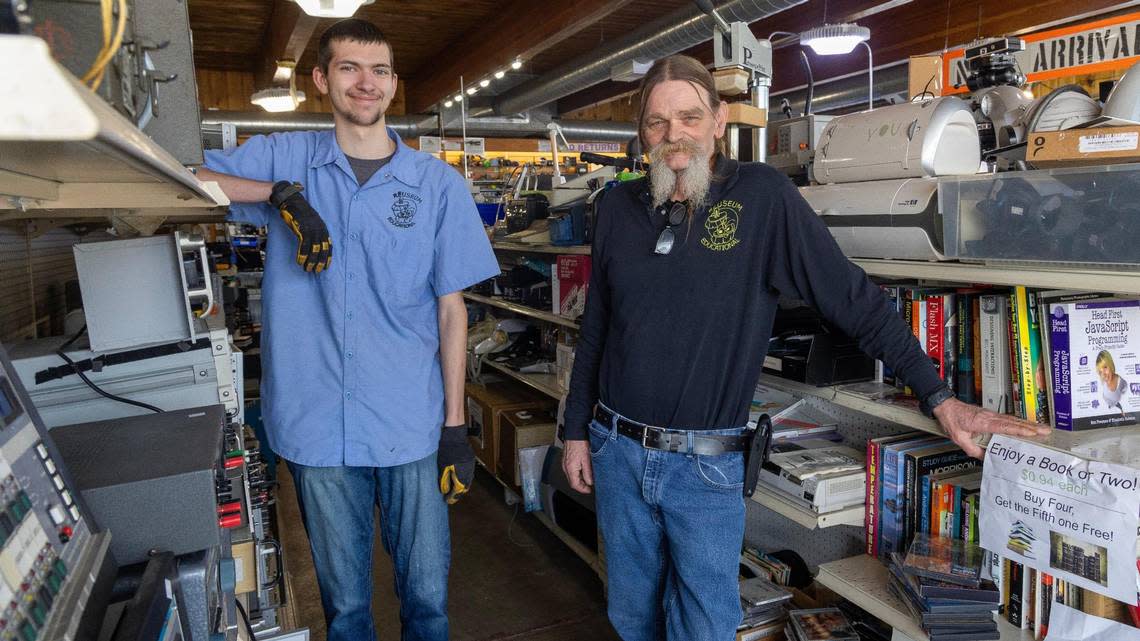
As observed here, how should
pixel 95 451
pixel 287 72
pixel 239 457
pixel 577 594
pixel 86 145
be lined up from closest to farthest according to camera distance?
pixel 86 145 → pixel 95 451 → pixel 239 457 → pixel 577 594 → pixel 287 72

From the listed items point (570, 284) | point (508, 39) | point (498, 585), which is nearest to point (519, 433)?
point (498, 585)

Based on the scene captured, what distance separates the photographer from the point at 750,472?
1798mm

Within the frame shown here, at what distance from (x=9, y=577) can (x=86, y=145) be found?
16.2 inches

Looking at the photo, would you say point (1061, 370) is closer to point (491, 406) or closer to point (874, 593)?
point (874, 593)

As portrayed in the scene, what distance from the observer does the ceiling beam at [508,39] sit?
5.27 meters

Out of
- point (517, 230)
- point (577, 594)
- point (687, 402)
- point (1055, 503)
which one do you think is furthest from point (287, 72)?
point (1055, 503)

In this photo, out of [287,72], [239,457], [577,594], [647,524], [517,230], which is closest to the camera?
[239,457]

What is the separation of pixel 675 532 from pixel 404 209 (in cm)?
105

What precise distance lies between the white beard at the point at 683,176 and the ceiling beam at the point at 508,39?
316cm

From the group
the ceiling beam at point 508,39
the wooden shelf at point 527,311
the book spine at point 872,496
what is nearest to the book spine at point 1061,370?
the book spine at point 872,496

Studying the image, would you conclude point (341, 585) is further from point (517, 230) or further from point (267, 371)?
point (517, 230)

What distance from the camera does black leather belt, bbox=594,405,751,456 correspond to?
68.8 inches

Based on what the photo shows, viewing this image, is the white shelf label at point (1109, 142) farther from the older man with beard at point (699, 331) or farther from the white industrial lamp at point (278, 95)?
the white industrial lamp at point (278, 95)

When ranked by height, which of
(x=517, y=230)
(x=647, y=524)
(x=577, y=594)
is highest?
(x=517, y=230)
